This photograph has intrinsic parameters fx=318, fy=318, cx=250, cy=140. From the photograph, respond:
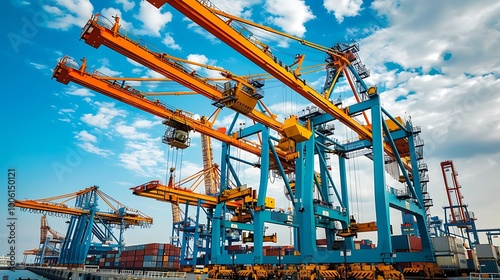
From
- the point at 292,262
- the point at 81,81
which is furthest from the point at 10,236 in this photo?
the point at 292,262

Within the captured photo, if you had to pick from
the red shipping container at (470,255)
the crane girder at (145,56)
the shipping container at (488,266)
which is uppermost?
the crane girder at (145,56)

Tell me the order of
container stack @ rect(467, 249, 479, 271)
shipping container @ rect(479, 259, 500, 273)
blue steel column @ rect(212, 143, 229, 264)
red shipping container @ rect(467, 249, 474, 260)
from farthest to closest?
red shipping container @ rect(467, 249, 474, 260), container stack @ rect(467, 249, 479, 271), blue steel column @ rect(212, 143, 229, 264), shipping container @ rect(479, 259, 500, 273)

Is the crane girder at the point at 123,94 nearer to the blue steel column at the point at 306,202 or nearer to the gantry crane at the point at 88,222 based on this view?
the blue steel column at the point at 306,202

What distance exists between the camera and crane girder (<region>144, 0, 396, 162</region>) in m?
13.4

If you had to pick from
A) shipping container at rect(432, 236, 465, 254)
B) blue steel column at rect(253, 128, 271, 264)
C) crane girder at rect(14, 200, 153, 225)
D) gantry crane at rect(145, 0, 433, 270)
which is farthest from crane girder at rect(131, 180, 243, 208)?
crane girder at rect(14, 200, 153, 225)

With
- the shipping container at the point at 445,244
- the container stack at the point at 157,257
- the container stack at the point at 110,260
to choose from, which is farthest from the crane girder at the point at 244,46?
the container stack at the point at 110,260

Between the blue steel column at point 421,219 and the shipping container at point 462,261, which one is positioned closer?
the blue steel column at point 421,219

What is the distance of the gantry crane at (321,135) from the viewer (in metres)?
14.7

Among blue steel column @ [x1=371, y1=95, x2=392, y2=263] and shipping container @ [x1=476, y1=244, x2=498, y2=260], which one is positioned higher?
blue steel column @ [x1=371, y1=95, x2=392, y2=263]

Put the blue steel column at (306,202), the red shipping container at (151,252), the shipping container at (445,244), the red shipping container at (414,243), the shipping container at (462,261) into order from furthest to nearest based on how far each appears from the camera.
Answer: the red shipping container at (151,252) → the red shipping container at (414,243) → the shipping container at (462,261) → the shipping container at (445,244) → the blue steel column at (306,202)

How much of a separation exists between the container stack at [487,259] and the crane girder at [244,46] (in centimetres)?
1439

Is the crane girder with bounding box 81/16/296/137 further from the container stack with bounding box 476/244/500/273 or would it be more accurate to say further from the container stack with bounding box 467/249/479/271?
the container stack with bounding box 467/249/479/271

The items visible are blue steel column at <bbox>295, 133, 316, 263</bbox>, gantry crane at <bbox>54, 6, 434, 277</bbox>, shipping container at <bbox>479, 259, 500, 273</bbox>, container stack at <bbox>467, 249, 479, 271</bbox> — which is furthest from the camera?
container stack at <bbox>467, 249, 479, 271</bbox>

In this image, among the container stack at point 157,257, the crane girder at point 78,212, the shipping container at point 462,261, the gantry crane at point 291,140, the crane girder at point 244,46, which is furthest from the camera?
the crane girder at point 78,212
